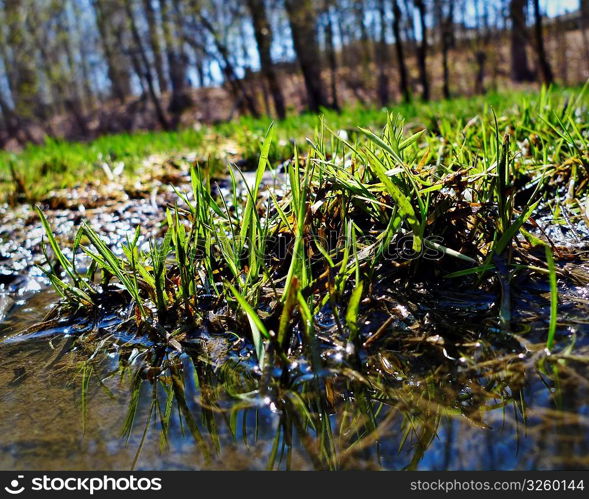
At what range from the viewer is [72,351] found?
4.48ft

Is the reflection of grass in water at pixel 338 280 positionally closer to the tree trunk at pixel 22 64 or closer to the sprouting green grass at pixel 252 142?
the sprouting green grass at pixel 252 142

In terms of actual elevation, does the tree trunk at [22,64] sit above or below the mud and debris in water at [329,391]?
above

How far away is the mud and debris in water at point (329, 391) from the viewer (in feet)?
2.76

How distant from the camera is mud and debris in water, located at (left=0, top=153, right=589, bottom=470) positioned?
84 cm

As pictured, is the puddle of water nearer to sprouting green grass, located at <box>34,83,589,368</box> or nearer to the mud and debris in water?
the mud and debris in water

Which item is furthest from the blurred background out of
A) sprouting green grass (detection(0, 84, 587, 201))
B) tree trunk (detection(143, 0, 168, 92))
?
sprouting green grass (detection(0, 84, 587, 201))

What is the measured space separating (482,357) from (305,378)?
1.22ft

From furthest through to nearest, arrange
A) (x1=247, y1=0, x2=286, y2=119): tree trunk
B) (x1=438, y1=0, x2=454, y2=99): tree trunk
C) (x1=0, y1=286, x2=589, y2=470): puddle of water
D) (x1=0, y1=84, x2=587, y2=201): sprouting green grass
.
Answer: (x1=438, y1=0, x2=454, y2=99): tree trunk, (x1=247, y1=0, x2=286, y2=119): tree trunk, (x1=0, y1=84, x2=587, y2=201): sprouting green grass, (x1=0, y1=286, x2=589, y2=470): puddle of water

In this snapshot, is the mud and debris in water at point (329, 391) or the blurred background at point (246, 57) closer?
the mud and debris in water at point (329, 391)

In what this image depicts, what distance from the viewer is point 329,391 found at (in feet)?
3.40

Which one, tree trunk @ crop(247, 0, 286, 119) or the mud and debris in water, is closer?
the mud and debris in water

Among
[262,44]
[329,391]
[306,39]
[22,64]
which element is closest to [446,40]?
[306,39]

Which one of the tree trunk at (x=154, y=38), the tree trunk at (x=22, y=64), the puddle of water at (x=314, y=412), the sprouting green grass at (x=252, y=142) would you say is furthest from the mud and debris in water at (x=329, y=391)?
the tree trunk at (x=22, y=64)

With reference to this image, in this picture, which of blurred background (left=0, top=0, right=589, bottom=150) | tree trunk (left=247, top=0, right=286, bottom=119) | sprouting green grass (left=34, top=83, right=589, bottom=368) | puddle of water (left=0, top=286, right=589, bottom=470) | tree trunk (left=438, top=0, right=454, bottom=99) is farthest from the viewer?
blurred background (left=0, top=0, right=589, bottom=150)
